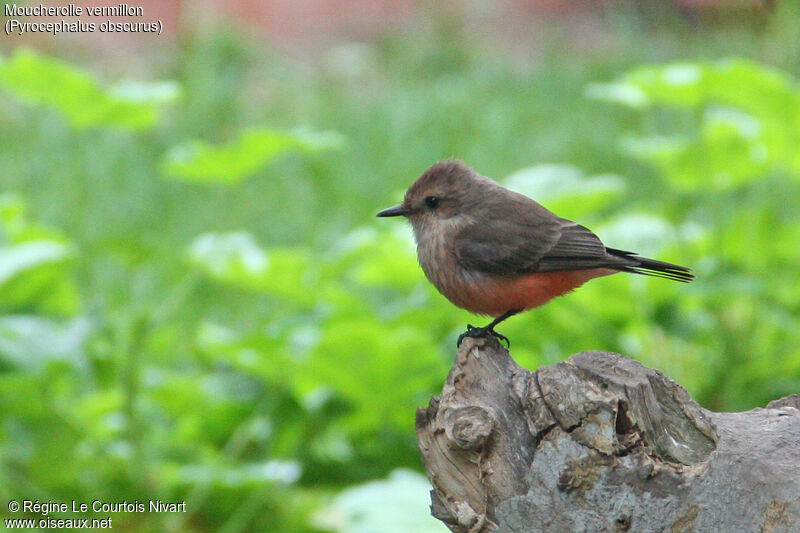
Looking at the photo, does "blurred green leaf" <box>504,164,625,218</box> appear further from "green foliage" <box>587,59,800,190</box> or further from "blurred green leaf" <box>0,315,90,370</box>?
"blurred green leaf" <box>0,315,90,370</box>

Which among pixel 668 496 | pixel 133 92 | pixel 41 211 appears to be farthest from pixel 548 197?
pixel 41 211

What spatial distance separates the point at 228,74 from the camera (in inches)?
360

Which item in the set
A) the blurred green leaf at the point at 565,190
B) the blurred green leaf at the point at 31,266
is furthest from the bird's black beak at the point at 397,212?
the blurred green leaf at the point at 31,266

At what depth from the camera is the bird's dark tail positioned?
2867 mm

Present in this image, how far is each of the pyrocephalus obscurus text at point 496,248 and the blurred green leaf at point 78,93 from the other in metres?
1.17

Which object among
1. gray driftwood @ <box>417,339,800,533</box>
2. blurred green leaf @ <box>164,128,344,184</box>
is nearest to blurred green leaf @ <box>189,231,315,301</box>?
blurred green leaf @ <box>164,128,344,184</box>

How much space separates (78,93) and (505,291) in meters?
1.86

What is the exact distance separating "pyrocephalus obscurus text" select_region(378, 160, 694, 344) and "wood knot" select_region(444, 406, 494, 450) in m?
1.00

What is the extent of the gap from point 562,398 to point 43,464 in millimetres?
2473

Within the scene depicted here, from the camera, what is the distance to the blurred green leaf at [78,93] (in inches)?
148

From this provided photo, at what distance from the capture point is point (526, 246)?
3137 mm

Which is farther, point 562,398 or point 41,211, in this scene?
point 41,211

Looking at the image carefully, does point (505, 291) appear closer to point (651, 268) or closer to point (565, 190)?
point (651, 268)

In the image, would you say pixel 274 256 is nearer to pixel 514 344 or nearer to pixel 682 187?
pixel 514 344
